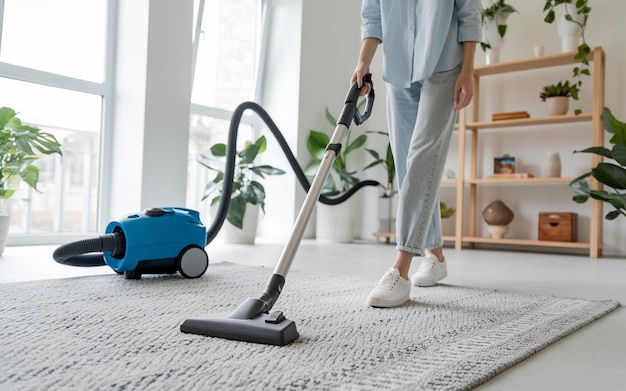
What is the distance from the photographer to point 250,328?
3.64 feet

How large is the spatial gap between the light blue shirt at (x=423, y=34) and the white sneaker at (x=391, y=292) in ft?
2.00

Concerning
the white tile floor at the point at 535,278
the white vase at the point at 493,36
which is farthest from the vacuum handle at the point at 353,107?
the white vase at the point at 493,36

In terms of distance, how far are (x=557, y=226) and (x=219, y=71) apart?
286 centimetres

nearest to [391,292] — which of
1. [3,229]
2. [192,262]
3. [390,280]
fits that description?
[390,280]

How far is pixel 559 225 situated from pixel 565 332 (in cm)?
313

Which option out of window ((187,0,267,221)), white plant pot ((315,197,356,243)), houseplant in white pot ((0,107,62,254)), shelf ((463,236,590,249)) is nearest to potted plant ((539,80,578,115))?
shelf ((463,236,590,249))

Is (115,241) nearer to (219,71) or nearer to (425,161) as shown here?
(425,161)

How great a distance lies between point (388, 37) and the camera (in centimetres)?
185

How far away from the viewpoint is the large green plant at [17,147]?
8.85 feet

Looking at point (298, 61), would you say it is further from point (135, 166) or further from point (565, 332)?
point (565, 332)

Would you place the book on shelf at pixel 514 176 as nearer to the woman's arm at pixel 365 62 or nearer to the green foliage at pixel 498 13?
the green foliage at pixel 498 13

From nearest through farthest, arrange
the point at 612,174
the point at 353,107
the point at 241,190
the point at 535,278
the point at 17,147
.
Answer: the point at 353,107, the point at 535,278, the point at 17,147, the point at 612,174, the point at 241,190

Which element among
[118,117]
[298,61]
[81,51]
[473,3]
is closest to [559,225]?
[298,61]

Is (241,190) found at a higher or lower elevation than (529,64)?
lower
